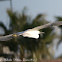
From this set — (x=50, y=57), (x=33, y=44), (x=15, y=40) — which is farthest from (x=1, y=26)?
(x=50, y=57)

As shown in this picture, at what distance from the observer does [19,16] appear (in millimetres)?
13633

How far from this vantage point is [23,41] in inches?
527

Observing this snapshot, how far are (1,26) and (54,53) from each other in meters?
3.25

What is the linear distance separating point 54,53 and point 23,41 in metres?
1.99

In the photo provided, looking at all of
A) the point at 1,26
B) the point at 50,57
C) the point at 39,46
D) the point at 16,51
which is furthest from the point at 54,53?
the point at 1,26

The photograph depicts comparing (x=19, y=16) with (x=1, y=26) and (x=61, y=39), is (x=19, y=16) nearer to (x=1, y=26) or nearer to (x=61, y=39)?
(x=1, y=26)

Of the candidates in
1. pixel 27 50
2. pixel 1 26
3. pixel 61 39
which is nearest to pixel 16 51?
pixel 27 50

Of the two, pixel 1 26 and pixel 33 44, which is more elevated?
pixel 1 26

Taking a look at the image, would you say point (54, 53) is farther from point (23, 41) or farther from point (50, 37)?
point (23, 41)

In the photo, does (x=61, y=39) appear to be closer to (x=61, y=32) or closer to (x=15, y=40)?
(x=61, y=32)

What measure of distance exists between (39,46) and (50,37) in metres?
0.76

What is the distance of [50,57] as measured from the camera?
14133 millimetres

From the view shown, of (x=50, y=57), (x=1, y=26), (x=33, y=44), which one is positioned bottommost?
(x=50, y=57)

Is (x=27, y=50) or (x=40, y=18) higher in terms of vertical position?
(x=40, y=18)
